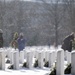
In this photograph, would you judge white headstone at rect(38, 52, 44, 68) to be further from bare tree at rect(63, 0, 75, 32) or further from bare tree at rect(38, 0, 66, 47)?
bare tree at rect(38, 0, 66, 47)

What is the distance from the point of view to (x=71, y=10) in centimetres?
6178

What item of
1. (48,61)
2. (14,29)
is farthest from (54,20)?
(48,61)

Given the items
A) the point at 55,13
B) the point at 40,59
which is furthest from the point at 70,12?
the point at 40,59

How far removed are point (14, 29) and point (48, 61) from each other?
141 feet

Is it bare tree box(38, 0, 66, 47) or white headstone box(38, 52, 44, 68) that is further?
bare tree box(38, 0, 66, 47)

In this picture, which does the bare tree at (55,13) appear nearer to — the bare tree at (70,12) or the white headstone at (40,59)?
the bare tree at (70,12)

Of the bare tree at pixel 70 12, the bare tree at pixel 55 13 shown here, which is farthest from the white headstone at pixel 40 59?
the bare tree at pixel 55 13

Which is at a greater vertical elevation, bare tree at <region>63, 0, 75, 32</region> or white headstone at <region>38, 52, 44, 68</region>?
bare tree at <region>63, 0, 75, 32</region>

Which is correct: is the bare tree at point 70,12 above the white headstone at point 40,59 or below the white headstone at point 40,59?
above

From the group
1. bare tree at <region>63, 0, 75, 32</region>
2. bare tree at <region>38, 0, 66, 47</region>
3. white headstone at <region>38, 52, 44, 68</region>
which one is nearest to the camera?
white headstone at <region>38, 52, 44, 68</region>

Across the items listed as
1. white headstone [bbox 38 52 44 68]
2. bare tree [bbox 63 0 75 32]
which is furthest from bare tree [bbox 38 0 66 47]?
white headstone [bbox 38 52 44 68]

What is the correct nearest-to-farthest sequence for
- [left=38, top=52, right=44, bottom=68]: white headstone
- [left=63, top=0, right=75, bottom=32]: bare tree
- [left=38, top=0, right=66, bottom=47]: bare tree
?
[left=38, top=52, right=44, bottom=68]: white headstone
[left=63, top=0, right=75, bottom=32]: bare tree
[left=38, top=0, right=66, bottom=47]: bare tree

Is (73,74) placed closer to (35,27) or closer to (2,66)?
(2,66)

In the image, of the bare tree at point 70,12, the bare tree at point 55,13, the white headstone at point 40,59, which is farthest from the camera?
the bare tree at point 55,13
